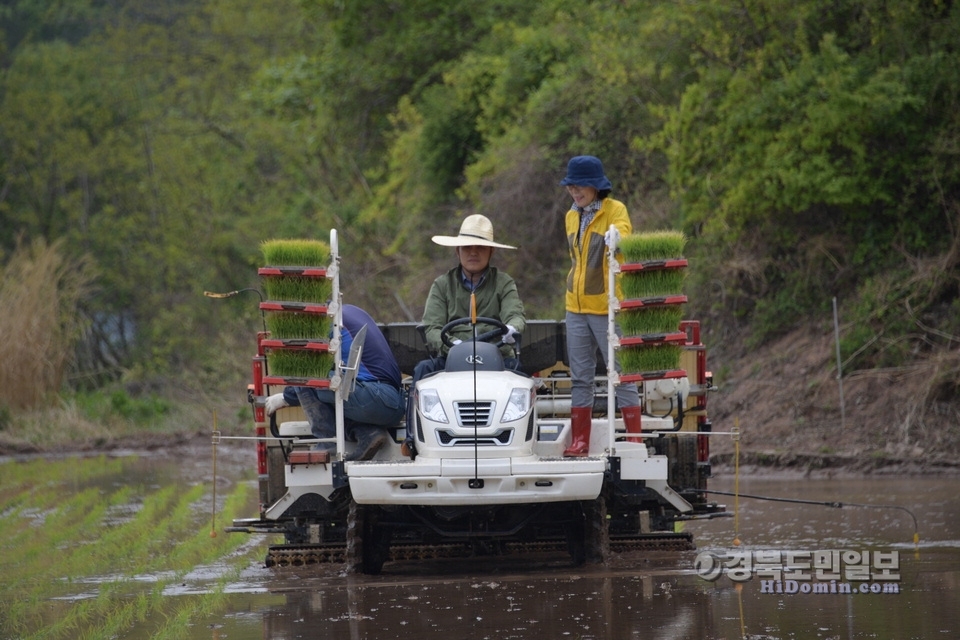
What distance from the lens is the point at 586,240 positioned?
1086 cm

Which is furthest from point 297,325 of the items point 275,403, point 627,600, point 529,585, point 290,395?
point 627,600

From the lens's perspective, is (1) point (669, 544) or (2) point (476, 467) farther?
(1) point (669, 544)

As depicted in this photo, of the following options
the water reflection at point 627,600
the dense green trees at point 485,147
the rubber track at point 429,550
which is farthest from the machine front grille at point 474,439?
the dense green trees at point 485,147

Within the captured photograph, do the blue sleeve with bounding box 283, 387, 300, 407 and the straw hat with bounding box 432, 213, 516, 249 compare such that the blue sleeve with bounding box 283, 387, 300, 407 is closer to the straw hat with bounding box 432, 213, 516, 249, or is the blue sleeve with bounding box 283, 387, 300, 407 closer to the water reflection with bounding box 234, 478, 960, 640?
the water reflection with bounding box 234, 478, 960, 640

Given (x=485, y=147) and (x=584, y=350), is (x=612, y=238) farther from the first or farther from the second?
(x=485, y=147)

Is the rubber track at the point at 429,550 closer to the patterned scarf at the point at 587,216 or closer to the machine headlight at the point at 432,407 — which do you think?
the machine headlight at the point at 432,407

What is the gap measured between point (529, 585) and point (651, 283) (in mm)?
2129

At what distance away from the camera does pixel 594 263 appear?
1079 centimetres

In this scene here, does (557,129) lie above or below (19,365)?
above

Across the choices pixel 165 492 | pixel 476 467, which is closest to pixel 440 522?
pixel 476 467

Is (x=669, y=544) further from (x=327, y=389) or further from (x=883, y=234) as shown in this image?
(x=883, y=234)

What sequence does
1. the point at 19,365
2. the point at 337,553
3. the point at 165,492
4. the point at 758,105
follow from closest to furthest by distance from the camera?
the point at 337,553
the point at 165,492
the point at 758,105
the point at 19,365

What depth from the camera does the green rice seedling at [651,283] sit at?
32.5 ft

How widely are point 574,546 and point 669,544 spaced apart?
1.23 m
